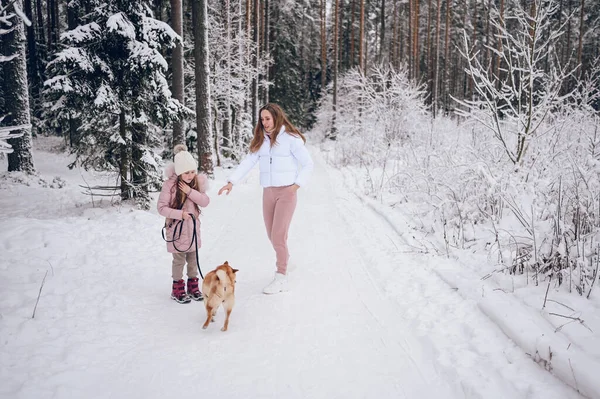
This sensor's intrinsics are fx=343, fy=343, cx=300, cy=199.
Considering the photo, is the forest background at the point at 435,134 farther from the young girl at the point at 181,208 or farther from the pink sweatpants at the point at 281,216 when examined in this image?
the pink sweatpants at the point at 281,216

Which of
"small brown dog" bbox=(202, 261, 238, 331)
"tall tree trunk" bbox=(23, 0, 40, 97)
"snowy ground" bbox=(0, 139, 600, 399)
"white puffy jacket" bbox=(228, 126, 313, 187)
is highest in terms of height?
"tall tree trunk" bbox=(23, 0, 40, 97)

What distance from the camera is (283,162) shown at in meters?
4.55

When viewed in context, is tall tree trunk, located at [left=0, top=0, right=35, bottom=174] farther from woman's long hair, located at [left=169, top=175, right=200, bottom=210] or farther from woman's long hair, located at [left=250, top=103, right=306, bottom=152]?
woman's long hair, located at [left=250, top=103, right=306, bottom=152]

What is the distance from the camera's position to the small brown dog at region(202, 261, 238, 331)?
3.41 metres

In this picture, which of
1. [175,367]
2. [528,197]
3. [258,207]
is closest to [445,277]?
[528,197]

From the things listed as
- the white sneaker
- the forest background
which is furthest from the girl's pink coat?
the forest background

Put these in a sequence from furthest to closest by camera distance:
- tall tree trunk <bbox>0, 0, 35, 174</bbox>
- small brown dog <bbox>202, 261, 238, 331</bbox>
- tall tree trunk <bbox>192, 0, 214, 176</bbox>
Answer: tall tree trunk <bbox>0, 0, 35, 174</bbox>, tall tree trunk <bbox>192, 0, 214, 176</bbox>, small brown dog <bbox>202, 261, 238, 331</bbox>

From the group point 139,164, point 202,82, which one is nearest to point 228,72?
point 202,82

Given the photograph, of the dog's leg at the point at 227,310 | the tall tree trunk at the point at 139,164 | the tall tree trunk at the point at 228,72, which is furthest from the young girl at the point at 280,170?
the tall tree trunk at the point at 228,72

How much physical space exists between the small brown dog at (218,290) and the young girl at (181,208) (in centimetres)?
77

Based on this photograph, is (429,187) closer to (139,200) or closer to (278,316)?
(278,316)

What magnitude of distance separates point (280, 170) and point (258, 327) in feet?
A: 6.49

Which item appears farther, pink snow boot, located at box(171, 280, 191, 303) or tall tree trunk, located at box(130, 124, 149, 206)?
tall tree trunk, located at box(130, 124, 149, 206)

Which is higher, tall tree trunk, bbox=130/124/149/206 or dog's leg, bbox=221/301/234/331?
tall tree trunk, bbox=130/124/149/206
